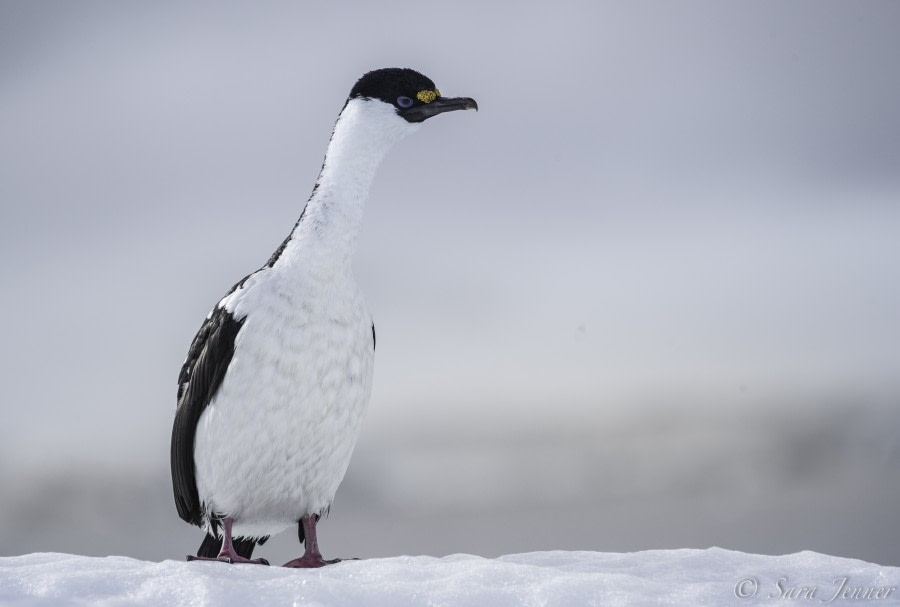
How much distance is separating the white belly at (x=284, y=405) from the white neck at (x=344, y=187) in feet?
0.79

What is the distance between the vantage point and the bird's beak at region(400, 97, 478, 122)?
6.51 metres

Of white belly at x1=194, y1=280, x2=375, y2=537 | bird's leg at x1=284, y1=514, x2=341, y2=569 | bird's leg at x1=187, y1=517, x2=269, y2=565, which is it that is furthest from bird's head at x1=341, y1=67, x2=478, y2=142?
bird's leg at x1=187, y1=517, x2=269, y2=565

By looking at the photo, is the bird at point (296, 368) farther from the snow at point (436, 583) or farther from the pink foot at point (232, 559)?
the snow at point (436, 583)

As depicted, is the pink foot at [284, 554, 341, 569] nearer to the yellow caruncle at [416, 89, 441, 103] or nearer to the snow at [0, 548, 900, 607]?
the snow at [0, 548, 900, 607]

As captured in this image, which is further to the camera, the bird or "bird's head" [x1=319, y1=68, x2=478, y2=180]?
"bird's head" [x1=319, y1=68, x2=478, y2=180]

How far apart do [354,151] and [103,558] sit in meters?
2.86

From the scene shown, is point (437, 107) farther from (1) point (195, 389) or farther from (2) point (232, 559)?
(2) point (232, 559)

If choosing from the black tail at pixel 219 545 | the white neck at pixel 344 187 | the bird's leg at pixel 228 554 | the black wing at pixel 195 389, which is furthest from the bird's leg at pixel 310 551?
the white neck at pixel 344 187

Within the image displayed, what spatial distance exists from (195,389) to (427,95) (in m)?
2.45

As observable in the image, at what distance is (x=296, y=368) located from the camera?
5.88m

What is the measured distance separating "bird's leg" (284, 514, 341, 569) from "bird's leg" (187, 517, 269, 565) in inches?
8.7

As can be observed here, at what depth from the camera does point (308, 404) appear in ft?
19.5

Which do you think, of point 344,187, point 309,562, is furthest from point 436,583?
point 344,187

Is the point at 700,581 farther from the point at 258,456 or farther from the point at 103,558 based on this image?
the point at 103,558
